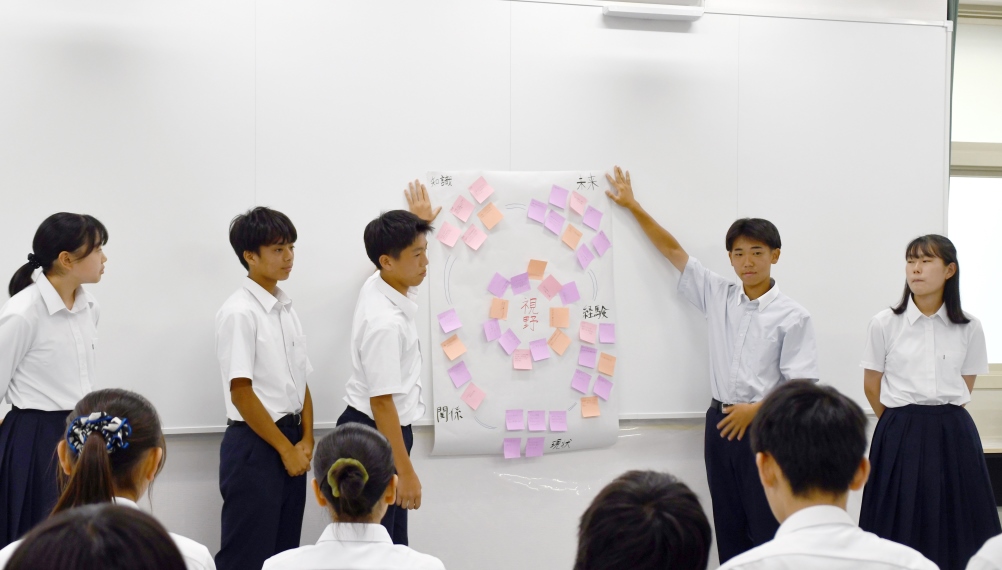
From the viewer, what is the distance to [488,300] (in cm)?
319

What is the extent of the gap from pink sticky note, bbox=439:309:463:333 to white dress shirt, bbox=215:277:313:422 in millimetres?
586

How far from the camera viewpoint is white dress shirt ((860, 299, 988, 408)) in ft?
10.0

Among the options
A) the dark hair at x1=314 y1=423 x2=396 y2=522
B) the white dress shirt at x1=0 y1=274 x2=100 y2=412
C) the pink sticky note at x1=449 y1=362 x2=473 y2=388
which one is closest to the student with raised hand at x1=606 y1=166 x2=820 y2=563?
the pink sticky note at x1=449 y1=362 x2=473 y2=388

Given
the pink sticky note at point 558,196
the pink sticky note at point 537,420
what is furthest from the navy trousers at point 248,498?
the pink sticky note at point 558,196

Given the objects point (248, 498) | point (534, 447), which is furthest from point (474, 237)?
point (248, 498)

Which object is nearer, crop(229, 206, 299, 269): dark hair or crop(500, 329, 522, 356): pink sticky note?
crop(229, 206, 299, 269): dark hair

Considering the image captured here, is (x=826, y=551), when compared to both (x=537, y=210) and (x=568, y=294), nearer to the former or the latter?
(x=568, y=294)

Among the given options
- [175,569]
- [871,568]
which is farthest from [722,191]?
[175,569]

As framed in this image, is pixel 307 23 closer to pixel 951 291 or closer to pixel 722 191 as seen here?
pixel 722 191

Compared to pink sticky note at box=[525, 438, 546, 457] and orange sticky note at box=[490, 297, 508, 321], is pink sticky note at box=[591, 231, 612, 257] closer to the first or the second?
orange sticky note at box=[490, 297, 508, 321]

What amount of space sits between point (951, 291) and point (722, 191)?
3.20 ft

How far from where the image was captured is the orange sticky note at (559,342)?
3232 mm

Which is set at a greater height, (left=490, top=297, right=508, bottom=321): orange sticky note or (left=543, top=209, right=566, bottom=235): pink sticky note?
(left=543, top=209, right=566, bottom=235): pink sticky note

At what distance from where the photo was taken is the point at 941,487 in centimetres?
299
